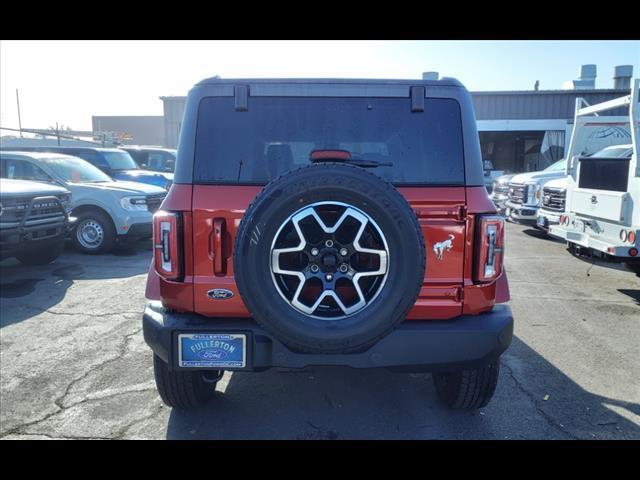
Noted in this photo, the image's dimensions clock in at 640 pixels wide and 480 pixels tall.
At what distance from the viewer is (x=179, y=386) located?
2967 millimetres

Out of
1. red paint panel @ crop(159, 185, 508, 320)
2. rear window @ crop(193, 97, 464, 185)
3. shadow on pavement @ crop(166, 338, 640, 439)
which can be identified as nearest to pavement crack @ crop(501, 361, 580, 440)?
shadow on pavement @ crop(166, 338, 640, 439)

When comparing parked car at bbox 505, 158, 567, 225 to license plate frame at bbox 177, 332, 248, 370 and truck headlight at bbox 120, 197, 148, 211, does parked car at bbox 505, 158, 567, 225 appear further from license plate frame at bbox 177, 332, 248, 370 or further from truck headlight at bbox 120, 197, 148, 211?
license plate frame at bbox 177, 332, 248, 370

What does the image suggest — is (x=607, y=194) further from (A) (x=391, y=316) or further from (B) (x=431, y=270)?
Answer: (A) (x=391, y=316)

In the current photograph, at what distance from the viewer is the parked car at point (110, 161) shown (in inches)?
430

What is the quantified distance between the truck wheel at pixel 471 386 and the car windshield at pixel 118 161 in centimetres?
1030

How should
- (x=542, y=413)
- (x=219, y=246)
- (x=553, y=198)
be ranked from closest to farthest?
1. (x=219, y=246)
2. (x=542, y=413)
3. (x=553, y=198)

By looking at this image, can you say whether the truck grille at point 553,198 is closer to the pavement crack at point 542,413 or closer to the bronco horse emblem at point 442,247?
the pavement crack at point 542,413

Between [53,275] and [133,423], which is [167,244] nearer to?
[133,423]

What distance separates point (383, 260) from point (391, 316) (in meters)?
0.27

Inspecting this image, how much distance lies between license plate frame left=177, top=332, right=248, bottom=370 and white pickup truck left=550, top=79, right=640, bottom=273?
522cm

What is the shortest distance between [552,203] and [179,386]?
8190mm

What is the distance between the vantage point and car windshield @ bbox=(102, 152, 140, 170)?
11195mm

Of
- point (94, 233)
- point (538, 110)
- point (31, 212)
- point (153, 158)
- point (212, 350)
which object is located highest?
point (538, 110)

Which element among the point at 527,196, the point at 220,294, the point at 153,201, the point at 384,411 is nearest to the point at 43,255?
the point at 153,201
